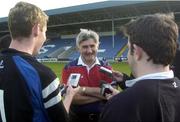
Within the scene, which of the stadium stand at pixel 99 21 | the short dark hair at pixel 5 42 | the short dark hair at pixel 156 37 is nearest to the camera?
the short dark hair at pixel 156 37

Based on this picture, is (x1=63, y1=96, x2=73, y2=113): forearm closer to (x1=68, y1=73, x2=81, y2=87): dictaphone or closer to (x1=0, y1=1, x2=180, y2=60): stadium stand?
(x1=68, y1=73, x2=81, y2=87): dictaphone

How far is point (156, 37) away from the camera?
194cm

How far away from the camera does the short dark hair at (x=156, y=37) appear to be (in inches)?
76.4

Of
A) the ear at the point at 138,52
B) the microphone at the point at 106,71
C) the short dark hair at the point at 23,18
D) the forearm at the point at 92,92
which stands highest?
the short dark hair at the point at 23,18

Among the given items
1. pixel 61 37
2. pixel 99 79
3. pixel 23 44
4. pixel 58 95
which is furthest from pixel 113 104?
pixel 61 37

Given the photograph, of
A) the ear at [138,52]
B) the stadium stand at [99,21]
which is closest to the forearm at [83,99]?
the ear at [138,52]

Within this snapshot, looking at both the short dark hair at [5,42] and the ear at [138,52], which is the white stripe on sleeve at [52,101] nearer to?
the ear at [138,52]

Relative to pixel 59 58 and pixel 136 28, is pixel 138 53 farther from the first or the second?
pixel 59 58

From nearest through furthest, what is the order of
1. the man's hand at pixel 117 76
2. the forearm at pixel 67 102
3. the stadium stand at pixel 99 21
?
the forearm at pixel 67 102
the man's hand at pixel 117 76
the stadium stand at pixel 99 21

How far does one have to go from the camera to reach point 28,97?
249 centimetres

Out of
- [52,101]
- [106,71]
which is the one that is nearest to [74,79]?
[106,71]

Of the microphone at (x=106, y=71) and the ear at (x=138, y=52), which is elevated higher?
the ear at (x=138, y=52)

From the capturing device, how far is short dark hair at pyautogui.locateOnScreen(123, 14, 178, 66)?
1.94 meters

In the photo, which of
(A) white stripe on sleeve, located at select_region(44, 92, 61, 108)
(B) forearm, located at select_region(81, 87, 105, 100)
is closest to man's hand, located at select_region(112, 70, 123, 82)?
(B) forearm, located at select_region(81, 87, 105, 100)
